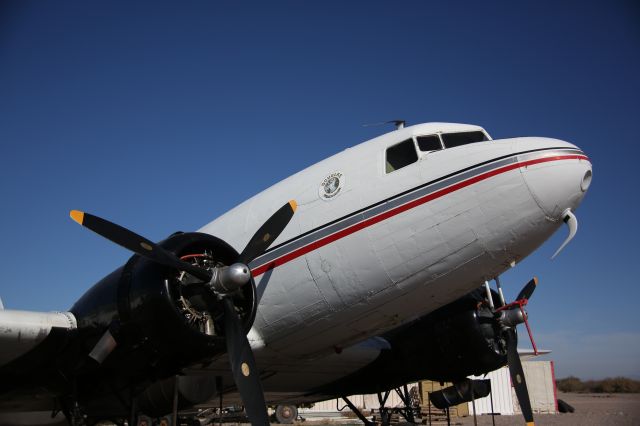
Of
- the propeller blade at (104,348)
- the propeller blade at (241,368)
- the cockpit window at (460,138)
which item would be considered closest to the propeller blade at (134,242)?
the propeller blade at (241,368)

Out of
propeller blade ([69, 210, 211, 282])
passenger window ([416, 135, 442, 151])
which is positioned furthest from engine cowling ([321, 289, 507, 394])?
propeller blade ([69, 210, 211, 282])

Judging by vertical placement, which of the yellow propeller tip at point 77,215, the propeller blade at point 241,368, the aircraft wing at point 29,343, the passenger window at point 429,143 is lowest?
the propeller blade at point 241,368

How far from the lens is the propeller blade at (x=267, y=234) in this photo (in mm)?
7973

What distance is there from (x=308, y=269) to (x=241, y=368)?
1669mm

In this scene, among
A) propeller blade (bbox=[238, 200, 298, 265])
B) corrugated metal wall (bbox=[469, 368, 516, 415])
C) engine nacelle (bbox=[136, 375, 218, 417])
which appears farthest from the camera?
corrugated metal wall (bbox=[469, 368, 516, 415])

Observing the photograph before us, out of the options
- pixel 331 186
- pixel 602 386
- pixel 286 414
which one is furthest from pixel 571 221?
pixel 602 386

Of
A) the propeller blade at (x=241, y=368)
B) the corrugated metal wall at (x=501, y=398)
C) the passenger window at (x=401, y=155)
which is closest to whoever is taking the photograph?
the propeller blade at (x=241, y=368)

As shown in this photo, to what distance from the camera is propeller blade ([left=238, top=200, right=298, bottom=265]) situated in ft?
26.2

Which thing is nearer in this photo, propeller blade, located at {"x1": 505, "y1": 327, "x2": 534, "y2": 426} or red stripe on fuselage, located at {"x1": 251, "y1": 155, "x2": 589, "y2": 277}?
red stripe on fuselage, located at {"x1": 251, "y1": 155, "x2": 589, "y2": 277}

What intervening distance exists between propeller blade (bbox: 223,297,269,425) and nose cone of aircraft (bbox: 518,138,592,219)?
4131 millimetres

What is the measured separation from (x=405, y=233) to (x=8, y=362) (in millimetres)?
5826

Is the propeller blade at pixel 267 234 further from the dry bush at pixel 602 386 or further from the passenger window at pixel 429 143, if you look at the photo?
the dry bush at pixel 602 386

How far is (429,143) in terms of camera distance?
331 inches

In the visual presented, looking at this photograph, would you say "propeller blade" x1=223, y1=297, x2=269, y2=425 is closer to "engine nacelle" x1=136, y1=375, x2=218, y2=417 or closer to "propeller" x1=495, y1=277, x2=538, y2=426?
"engine nacelle" x1=136, y1=375, x2=218, y2=417
